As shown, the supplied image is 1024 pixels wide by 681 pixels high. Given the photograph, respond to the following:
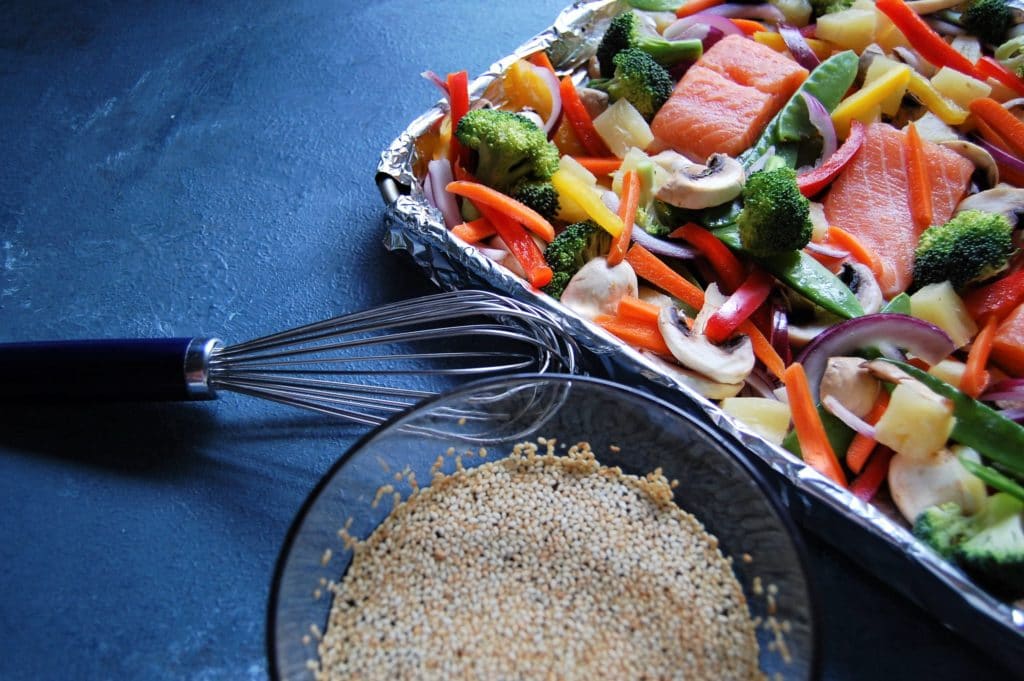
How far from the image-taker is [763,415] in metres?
1.67

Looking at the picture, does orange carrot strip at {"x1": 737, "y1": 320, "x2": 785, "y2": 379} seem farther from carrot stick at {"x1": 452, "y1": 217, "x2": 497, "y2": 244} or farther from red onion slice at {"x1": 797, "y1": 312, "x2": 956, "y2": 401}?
carrot stick at {"x1": 452, "y1": 217, "x2": 497, "y2": 244}

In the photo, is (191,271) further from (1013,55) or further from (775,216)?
(1013,55)

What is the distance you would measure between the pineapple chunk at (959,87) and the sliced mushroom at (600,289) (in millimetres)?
978

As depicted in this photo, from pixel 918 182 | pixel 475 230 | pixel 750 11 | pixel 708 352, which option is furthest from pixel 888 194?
pixel 475 230

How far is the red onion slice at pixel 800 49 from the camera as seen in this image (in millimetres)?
2252

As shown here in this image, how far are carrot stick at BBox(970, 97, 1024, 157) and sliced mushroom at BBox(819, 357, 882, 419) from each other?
83cm

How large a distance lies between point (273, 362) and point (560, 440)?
662 millimetres

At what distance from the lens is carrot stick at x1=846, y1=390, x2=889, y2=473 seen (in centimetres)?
161

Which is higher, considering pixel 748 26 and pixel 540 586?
pixel 748 26

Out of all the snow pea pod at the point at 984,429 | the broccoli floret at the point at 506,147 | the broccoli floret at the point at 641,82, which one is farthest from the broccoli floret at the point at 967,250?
the broccoli floret at the point at 506,147

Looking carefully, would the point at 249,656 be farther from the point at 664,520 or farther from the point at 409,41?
the point at 409,41

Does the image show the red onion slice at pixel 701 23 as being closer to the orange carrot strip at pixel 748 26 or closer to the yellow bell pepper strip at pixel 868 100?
the orange carrot strip at pixel 748 26

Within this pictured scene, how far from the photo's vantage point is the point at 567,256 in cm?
190

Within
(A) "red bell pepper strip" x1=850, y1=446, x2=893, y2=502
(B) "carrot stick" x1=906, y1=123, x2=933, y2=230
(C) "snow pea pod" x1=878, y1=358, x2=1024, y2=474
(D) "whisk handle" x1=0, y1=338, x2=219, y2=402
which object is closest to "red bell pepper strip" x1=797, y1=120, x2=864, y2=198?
(B) "carrot stick" x1=906, y1=123, x2=933, y2=230
